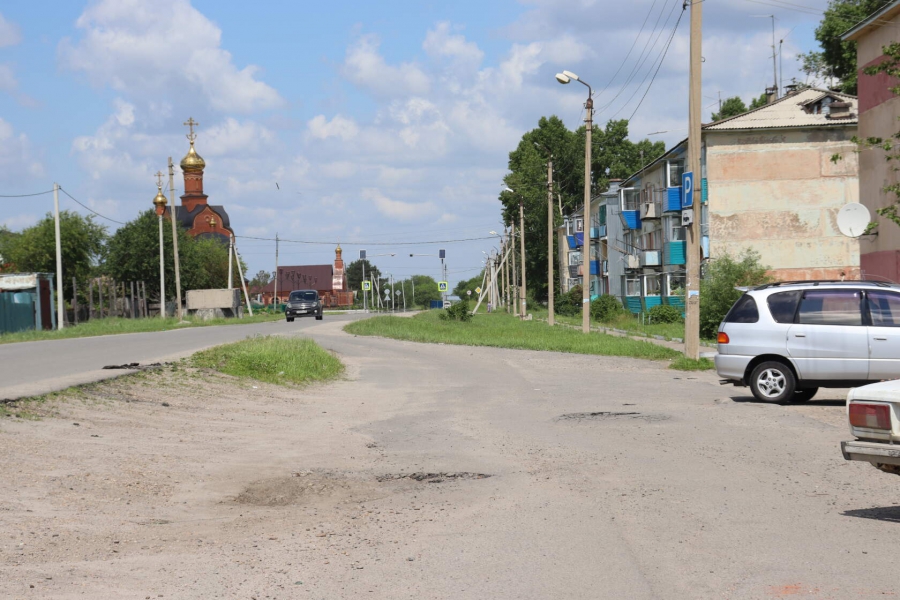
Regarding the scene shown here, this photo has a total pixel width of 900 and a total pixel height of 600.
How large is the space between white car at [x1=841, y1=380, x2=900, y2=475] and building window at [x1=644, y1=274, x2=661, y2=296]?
5457 cm

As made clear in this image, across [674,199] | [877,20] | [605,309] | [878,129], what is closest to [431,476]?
[878,129]

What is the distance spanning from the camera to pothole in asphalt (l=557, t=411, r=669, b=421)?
43.0 feet

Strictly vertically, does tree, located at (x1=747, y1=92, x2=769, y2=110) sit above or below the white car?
above

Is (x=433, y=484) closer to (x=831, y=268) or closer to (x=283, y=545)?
(x=283, y=545)

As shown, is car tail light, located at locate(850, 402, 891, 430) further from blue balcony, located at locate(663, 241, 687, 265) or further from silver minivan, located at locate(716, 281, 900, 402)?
blue balcony, located at locate(663, 241, 687, 265)

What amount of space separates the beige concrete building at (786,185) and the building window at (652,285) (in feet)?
42.6

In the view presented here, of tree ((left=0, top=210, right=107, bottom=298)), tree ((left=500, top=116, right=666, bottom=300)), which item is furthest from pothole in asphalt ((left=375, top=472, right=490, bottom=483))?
tree ((left=500, top=116, right=666, bottom=300))

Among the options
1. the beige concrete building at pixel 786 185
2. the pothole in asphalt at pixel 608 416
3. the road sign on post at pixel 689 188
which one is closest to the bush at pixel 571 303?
the beige concrete building at pixel 786 185

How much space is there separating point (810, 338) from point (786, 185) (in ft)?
116

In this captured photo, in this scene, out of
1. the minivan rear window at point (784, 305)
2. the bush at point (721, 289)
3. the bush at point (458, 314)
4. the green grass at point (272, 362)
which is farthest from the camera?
the bush at point (458, 314)

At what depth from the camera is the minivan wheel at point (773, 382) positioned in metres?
14.5

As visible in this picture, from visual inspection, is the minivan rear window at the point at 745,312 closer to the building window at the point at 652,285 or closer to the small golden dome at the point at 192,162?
the building window at the point at 652,285

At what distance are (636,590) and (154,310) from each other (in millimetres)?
77576

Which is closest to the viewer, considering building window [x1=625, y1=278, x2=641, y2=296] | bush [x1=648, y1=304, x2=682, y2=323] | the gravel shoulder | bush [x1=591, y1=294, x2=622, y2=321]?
the gravel shoulder
